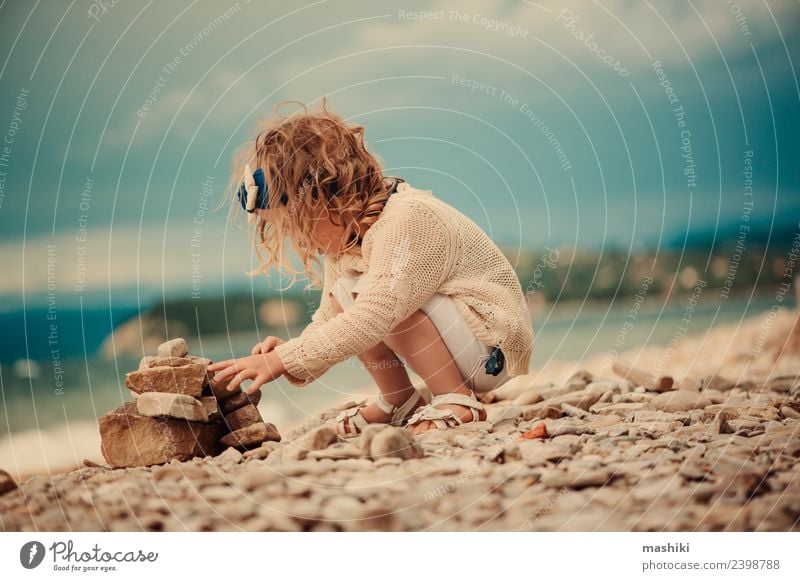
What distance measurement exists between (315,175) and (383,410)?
61cm

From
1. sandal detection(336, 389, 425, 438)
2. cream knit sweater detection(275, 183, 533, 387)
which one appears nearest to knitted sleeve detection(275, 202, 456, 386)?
cream knit sweater detection(275, 183, 533, 387)

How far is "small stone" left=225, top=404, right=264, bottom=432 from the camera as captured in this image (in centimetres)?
226

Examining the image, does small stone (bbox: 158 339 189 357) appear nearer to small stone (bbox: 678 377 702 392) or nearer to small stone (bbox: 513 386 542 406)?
small stone (bbox: 513 386 542 406)

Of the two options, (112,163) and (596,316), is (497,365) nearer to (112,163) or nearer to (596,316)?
(596,316)

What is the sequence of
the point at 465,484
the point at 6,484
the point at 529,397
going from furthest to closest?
the point at 529,397, the point at 6,484, the point at 465,484

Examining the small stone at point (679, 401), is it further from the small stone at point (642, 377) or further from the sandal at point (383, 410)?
the sandal at point (383, 410)

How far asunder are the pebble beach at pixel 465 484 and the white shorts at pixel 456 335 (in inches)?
4.4

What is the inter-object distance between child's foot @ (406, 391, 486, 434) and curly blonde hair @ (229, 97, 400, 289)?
16.4 inches

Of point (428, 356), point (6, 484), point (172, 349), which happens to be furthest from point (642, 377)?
point (6, 484)

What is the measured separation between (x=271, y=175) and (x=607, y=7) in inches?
39.5

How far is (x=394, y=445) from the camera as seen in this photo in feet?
6.33

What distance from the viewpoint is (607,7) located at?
2461mm

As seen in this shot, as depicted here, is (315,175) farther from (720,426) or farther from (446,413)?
(720,426)
